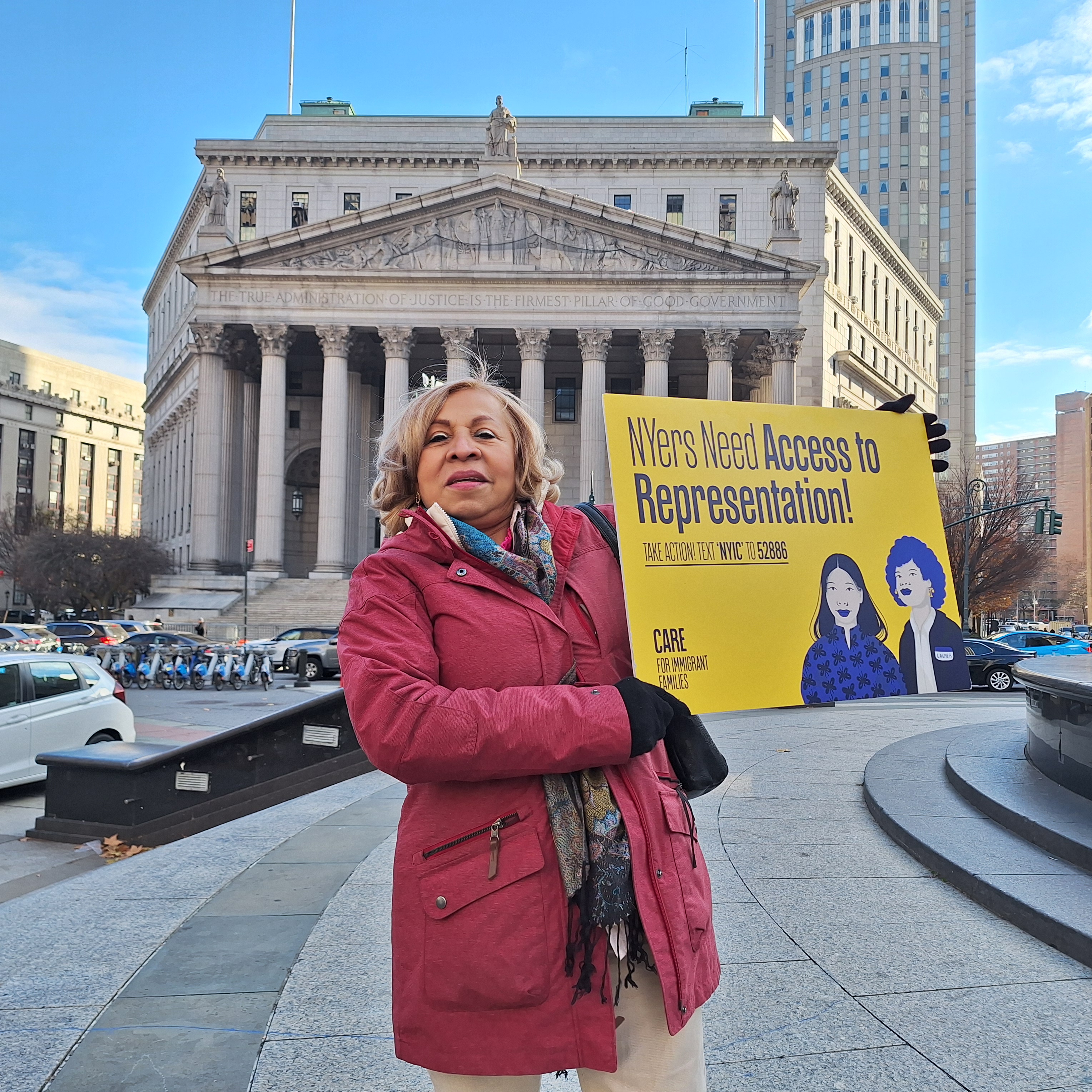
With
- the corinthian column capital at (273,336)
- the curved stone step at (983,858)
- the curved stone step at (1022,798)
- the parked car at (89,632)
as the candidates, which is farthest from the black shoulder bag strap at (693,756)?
the corinthian column capital at (273,336)

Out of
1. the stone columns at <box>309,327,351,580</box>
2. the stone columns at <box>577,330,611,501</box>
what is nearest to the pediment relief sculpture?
the stone columns at <box>577,330,611,501</box>

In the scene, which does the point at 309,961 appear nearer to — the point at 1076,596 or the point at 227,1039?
the point at 227,1039

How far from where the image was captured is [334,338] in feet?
152

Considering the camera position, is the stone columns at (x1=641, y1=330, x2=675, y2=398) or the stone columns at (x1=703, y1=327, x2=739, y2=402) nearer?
the stone columns at (x1=703, y1=327, x2=739, y2=402)

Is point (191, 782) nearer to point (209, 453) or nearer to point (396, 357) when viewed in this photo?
point (396, 357)

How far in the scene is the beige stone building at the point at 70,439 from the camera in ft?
361

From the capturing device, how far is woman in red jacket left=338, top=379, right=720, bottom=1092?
1926 mm

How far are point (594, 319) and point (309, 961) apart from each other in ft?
143

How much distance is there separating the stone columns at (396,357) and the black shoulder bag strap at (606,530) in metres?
44.0

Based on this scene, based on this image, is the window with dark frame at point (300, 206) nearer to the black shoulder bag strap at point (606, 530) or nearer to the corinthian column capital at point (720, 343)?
the corinthian column capital at point (720, 343)

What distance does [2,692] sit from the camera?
1048cm

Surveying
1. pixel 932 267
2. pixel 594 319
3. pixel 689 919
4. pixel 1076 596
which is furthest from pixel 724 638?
pixel 1076 596

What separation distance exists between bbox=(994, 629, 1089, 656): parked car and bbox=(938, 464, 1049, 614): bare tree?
36.0 ft

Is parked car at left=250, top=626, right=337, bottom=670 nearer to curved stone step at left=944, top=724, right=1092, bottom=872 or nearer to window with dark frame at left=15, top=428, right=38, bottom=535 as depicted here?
curved stone step at left=944, top=724, right=1092, bottom=872
